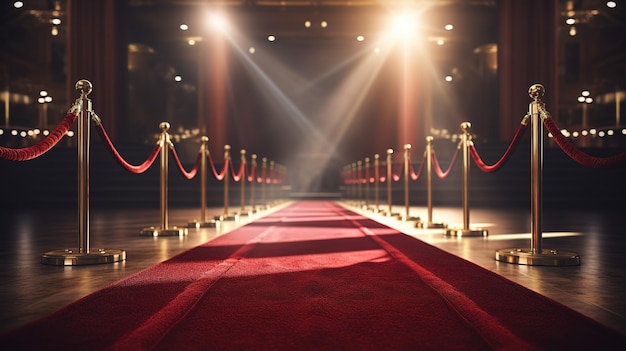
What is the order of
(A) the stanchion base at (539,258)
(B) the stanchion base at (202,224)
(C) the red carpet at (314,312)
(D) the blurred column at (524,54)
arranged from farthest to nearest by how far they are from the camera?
(D) the blurred column at (524,54) → (B) the stanchion base at (202,224) → (A) the stanchion base at (539,258) → (C) the red carpet at (314,312)

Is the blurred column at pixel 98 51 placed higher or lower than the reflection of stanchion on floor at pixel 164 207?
higher

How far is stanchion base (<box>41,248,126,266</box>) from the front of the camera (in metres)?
3.07

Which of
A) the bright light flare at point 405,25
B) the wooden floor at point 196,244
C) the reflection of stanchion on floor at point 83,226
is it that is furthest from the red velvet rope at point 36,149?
the bright light flare at point 405,25

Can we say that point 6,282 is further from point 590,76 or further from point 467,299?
point 590,76

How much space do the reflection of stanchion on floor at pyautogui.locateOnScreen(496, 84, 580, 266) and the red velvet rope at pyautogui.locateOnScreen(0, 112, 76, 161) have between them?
8.47 ft

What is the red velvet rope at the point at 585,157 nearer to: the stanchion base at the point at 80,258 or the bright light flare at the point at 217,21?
the stanchion base at the point at 80,258

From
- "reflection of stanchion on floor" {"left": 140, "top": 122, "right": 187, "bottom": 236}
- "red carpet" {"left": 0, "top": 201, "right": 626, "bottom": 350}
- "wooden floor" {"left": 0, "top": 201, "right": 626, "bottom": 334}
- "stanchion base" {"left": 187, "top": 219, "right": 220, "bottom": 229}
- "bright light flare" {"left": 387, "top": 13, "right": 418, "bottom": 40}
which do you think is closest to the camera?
"red carpet" {"left": 0, "top": 201, "right": 626, "bottom": 350}

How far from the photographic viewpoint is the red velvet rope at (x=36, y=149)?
8.22 ft

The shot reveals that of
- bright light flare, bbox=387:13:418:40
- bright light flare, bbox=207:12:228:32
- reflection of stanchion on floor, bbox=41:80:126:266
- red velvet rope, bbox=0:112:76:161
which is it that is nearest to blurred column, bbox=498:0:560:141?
bright light flare, bbox=387:13:418:40

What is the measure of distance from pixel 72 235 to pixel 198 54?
15.6 metres

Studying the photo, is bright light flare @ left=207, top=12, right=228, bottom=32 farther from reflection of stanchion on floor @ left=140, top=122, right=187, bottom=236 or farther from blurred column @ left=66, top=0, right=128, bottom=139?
reflection of stanchion on floor @ left=140, top=122, right=187, bottom=236

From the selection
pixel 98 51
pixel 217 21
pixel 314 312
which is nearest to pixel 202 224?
pixel 314 312

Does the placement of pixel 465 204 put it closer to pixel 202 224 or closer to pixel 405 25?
pixel 202 224

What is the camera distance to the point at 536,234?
3256mm
